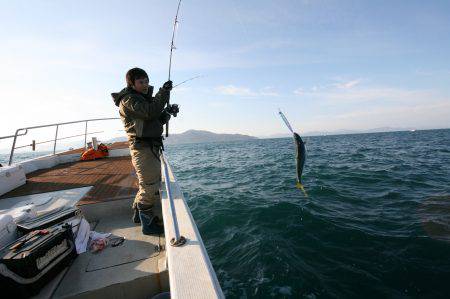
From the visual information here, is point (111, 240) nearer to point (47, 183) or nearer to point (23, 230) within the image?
point (23, 230)

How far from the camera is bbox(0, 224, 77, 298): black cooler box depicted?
7.77ft

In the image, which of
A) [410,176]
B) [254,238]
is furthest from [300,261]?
[410,176]

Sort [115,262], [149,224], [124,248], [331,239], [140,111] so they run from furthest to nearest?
1. [331,239]
2. [149,224]
3. [124,248]
4. [140,111]
5. [115,262]

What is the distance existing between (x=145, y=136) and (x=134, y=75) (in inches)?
33.8

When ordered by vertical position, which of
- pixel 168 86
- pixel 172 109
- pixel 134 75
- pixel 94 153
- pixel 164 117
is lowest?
pixel 94 153

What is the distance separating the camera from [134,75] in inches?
134

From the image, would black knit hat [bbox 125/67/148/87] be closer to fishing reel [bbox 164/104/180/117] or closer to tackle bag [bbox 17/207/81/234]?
fishing reel [bbox 164/104/180/117]

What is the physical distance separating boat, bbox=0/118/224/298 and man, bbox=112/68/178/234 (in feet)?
0.67

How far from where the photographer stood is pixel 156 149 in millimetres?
3615

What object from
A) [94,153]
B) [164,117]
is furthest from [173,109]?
[94,153]

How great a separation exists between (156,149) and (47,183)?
4693 millimetres

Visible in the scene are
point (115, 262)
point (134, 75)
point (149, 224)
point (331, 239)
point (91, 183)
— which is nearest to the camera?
point (115, 262)

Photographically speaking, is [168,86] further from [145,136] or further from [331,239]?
[331,239]

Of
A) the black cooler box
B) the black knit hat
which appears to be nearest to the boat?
the black cooler box
